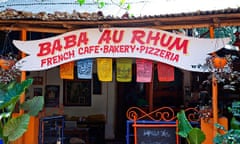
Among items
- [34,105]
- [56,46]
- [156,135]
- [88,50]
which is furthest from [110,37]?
[156,135]

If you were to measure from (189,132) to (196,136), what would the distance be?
0.12 meters

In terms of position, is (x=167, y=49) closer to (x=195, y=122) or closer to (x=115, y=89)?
(x=195, y=122)

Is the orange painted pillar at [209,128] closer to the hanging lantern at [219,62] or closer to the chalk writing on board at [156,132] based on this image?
the chalk writing on board at [156,132]

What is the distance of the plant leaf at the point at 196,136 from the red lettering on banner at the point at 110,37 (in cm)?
190

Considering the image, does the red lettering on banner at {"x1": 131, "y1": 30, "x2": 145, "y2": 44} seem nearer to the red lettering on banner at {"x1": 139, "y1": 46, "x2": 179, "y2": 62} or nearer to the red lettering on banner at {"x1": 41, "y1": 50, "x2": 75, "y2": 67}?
the red lettering on banner at {"x1": 139, "y1": 46, "x2": 179, "y2": 62}

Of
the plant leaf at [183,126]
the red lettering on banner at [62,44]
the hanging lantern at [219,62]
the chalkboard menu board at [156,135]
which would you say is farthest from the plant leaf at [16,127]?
the hanging lantern at [219,62]

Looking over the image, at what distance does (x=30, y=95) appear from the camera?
400 inches

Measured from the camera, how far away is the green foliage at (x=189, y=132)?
5293 mm

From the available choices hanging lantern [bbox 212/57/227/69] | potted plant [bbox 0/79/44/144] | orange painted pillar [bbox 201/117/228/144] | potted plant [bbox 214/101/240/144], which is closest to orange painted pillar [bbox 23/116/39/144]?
potted plant [bbox 0/79/44/144]

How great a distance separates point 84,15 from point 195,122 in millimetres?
2513

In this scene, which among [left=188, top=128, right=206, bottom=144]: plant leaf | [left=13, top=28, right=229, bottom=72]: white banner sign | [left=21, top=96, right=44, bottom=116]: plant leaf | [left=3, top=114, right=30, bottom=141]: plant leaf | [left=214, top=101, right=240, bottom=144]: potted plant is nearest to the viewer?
[left=214, top=101, right=240, bottom=144]: potted plant

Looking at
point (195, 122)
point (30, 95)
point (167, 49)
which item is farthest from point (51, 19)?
point (30, 95)

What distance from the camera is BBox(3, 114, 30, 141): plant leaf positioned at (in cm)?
538

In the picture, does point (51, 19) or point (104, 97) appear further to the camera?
point (104, 97)
